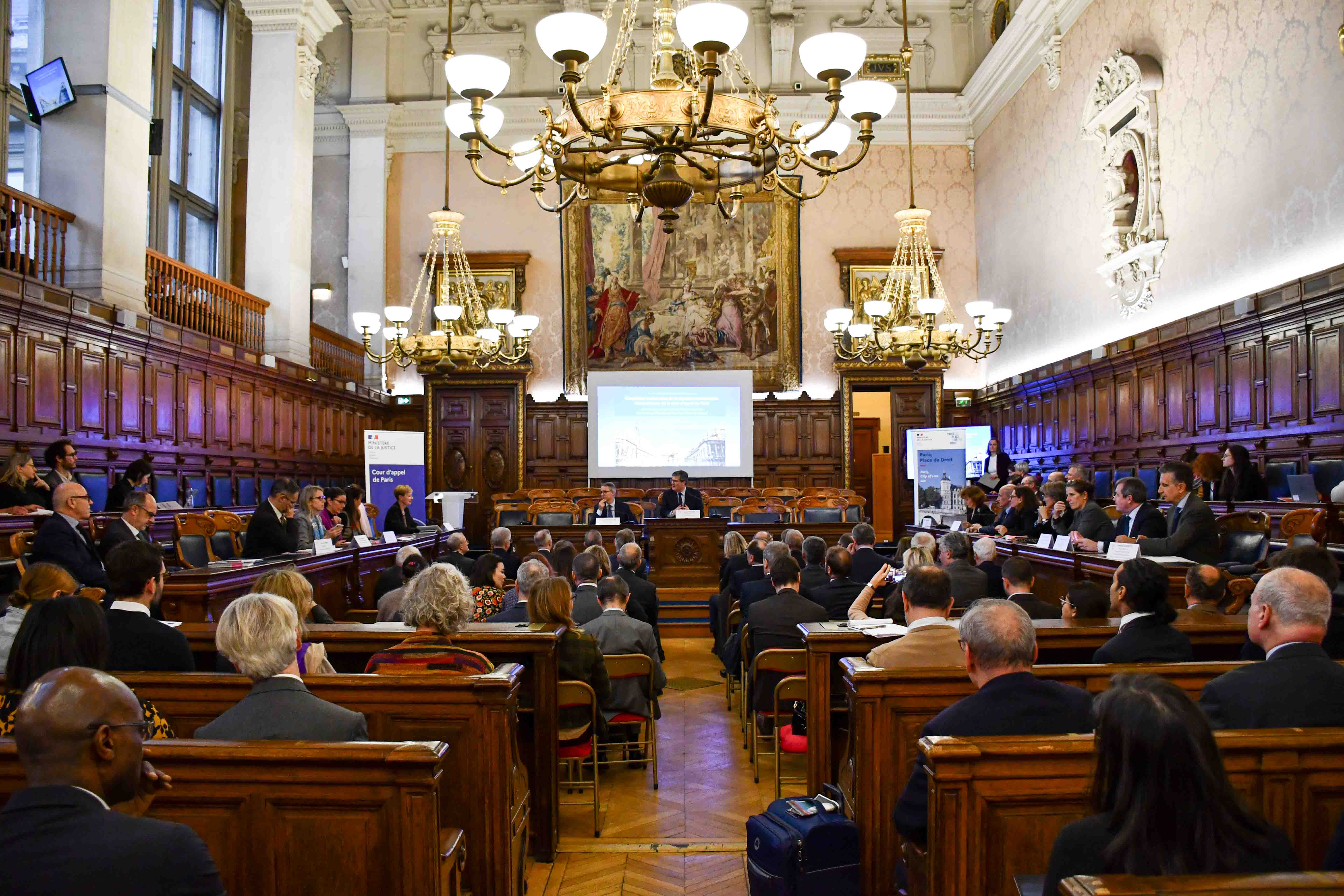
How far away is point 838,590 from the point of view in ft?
16.9

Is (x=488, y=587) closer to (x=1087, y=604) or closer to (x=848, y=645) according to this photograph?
(x=848, y=645)

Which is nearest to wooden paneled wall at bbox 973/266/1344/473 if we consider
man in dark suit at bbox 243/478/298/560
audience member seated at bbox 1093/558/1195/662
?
audience member seated at bbox 1093/558/1195/662

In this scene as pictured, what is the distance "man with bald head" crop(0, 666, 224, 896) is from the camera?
1.34m

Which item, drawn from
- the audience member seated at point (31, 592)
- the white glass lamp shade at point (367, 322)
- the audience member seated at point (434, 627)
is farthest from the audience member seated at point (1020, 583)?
the white glass lamp shade at point (367, 322)

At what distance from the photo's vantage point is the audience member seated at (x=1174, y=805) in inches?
55.9

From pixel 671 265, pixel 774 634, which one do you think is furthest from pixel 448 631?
pixel 671 265

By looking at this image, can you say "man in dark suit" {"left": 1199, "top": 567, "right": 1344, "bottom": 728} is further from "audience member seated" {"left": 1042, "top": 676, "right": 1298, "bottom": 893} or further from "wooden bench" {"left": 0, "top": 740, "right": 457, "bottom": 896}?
"wooden bench" {"left": 0, "top": 740, "right": 457, "bottom": 896}

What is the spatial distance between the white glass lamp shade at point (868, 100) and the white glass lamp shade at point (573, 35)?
1481 mm

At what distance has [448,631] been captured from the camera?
3.40 metres

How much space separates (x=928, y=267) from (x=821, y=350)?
2176 mm

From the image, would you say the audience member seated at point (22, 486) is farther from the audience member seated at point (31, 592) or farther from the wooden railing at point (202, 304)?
the wooden railing at point (202, 304)

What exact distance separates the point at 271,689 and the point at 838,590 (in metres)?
3.43

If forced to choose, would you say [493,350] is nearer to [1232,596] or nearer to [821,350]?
[821,350]

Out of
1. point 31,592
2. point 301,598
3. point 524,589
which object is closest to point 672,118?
point 524,589
